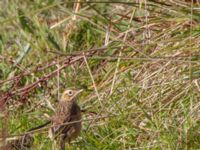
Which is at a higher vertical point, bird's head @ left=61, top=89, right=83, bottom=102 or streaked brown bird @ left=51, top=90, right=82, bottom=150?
bird's head @ left=61, top=89, right=83, bottom=102

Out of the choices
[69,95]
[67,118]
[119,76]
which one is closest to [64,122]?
[67,118]

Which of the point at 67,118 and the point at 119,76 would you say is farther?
the point at 119,76

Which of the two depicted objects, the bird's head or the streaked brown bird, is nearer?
the streaked brown bird

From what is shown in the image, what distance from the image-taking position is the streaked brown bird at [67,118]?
20.6ft

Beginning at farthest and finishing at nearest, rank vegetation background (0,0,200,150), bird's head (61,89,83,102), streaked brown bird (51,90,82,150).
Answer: bird's head (61,89,83,102), streaked brown bird (51,90,82,150), vegetation background (0,0,200,150)

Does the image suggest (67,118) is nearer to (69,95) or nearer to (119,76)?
(69,95)

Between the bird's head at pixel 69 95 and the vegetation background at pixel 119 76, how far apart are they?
0.32ft

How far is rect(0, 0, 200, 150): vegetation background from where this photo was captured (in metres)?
6.09

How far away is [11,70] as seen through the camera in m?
7.91

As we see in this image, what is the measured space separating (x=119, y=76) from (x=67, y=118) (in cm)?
60

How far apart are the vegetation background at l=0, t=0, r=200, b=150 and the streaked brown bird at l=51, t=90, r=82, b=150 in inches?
3.6

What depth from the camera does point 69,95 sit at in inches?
269

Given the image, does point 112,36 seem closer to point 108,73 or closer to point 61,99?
point 108,73

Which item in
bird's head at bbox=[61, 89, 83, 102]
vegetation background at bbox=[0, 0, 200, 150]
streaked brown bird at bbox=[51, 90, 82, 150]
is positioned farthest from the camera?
bird's head at bbox=[61, 89, 83, 102]
